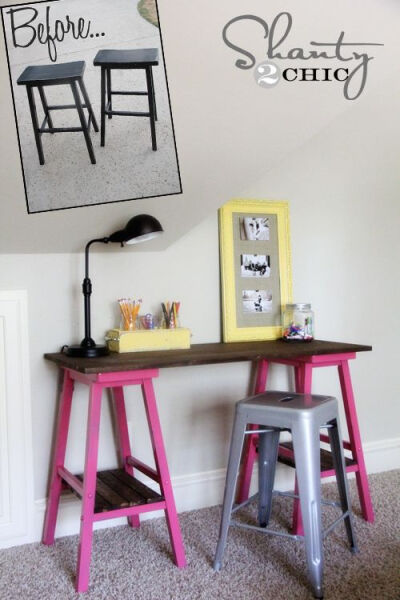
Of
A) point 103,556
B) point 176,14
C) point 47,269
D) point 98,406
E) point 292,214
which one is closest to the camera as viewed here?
point 176,14

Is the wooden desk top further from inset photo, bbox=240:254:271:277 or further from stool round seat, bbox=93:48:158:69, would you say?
stool round seat, bbox=93:48:158:69

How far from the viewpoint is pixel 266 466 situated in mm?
2436

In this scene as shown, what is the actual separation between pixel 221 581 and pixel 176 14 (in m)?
1.89

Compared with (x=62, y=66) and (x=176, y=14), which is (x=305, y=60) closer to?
(x=176, y=14)

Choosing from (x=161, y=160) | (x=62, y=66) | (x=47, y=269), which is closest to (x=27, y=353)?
(x=47, y=269)

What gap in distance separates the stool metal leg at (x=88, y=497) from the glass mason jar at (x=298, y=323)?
104 centimetres

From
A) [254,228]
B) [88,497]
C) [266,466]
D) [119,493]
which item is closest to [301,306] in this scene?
[254,228]

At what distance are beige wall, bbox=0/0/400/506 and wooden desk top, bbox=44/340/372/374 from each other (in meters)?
0.26

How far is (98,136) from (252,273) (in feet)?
3.53

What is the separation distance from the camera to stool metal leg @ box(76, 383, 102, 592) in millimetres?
2006

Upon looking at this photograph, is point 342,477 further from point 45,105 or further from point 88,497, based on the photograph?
point 45,105

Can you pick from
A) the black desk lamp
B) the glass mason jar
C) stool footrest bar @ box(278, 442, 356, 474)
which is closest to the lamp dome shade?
the black desk lamp

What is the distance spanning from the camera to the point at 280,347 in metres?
2.48

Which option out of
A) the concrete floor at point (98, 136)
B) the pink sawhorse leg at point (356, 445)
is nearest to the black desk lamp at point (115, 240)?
the concrete floor at point (98, 136)
